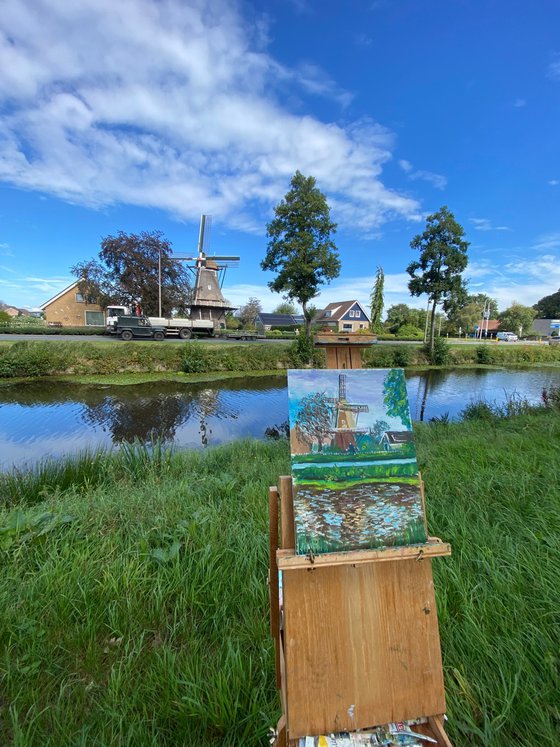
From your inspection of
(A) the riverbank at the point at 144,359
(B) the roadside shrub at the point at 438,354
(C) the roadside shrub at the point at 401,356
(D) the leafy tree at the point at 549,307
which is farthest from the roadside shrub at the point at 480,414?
(D) the leafy tree at the point at 549,307

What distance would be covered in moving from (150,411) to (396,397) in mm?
9295

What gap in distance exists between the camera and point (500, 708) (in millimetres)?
1302

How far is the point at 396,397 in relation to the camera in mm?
1200

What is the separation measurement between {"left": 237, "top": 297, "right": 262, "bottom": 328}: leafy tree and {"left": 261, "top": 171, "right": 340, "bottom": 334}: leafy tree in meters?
28.9

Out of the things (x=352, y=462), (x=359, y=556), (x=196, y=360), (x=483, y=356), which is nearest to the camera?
(x=359, y=556)

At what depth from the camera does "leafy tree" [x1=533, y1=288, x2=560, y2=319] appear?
59444 millimetres

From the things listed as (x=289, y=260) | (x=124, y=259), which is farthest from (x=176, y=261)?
(x=289, y=260)

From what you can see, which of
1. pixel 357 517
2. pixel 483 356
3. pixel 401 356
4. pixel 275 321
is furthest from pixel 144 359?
pixel 275 321

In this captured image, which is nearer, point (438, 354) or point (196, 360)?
point (196, 360)

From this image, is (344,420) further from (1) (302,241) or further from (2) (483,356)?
(2) (483,356)

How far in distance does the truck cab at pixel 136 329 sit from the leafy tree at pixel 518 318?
162ft

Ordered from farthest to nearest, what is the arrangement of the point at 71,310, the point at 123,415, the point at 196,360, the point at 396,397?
the point at 71,310, the point at 196,360, the point at 123,415, the point at 396,397

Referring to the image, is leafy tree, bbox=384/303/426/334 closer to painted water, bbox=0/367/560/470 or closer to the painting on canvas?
painted water, bbox=0/367/560/470

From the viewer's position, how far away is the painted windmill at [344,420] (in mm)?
1099
